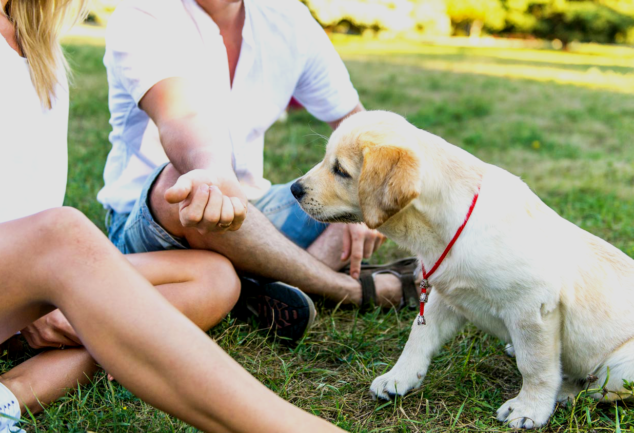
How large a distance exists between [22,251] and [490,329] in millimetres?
1460

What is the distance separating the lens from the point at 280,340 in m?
2.53

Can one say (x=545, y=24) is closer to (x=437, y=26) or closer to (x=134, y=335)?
(x=437, y=26)

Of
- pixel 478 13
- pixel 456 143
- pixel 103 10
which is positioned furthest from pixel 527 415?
pixel 478 13

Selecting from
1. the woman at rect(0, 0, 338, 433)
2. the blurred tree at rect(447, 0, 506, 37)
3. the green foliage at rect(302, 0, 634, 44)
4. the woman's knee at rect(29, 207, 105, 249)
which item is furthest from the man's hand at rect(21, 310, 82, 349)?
the blurred tree at rect(447, 0, 506, 37)

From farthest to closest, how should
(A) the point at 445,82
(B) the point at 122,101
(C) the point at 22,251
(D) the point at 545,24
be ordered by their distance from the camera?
(D) the point at 545,24 → (A) the point at 445,82 → (B) the point at 122,101 → (C) the point at 22,251

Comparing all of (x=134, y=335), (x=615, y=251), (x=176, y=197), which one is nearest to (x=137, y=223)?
(x=176, y=197)

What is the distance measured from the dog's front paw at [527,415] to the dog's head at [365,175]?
2.44ft

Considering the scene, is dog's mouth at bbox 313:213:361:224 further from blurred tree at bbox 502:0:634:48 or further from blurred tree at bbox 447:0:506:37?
blurred tree at bbox 502:0:634:48

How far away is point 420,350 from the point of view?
218 centimetres

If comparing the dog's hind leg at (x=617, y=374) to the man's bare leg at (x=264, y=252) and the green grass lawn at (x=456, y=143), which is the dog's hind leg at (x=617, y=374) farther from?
the man's bare leg at (x=264, y=252)

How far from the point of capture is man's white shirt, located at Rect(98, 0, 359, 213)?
2.51m

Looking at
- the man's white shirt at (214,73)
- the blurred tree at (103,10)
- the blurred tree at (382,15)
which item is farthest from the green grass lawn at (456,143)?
the blurred tree at (382,15)

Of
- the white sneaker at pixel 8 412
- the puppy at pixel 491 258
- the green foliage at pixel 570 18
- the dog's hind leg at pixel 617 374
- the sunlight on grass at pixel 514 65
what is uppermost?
the puppy at pixel 491 258

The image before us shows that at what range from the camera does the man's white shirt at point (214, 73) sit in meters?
2.51
